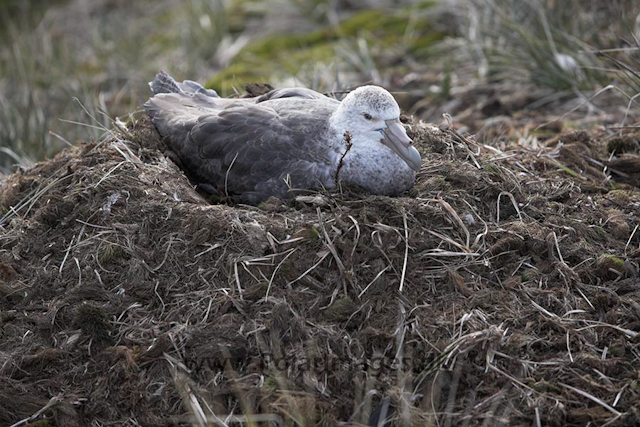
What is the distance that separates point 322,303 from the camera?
357 cm

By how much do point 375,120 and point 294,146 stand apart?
479 millimetres

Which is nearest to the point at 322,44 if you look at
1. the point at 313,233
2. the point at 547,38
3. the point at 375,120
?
the point at 547,38

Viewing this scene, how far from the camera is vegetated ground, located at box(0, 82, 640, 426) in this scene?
10.6 ft

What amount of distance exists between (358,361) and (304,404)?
0.33 meters

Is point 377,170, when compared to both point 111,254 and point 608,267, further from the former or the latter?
point 111,254

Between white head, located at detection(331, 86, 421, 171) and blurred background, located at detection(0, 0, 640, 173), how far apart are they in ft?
3.28

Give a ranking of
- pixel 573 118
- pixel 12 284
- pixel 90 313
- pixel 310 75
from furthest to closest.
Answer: pixel 310 75 → pixel 573 118 → pixel 12 284 → pixel 90 313

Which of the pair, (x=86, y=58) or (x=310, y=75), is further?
A: (x=86, y=58)

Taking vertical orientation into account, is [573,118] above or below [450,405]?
below

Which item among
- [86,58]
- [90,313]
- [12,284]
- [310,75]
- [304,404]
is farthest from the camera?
[86,58]

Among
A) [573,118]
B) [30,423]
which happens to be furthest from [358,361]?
[573,118]

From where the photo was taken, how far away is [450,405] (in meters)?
3.15

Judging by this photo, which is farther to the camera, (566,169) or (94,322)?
(566,169)

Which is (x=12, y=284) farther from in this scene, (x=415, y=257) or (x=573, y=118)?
(x=573, y=118)
